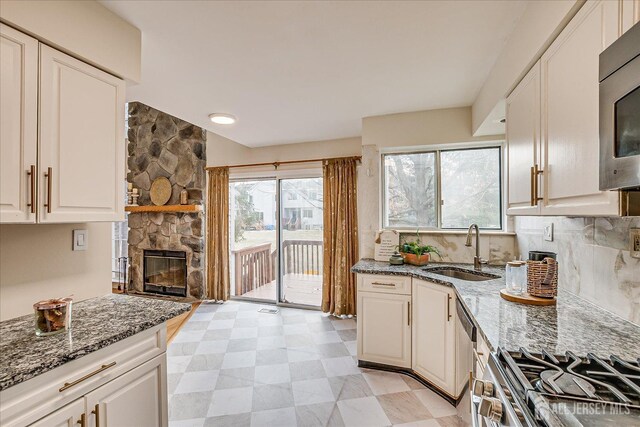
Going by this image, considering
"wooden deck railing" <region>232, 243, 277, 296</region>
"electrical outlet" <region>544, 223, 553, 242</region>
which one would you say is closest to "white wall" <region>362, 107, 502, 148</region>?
"electrical outlet" <region>544, 223, 553, 242</region>

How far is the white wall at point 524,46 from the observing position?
125cm

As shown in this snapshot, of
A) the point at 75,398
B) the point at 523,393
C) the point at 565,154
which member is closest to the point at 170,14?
the point at 75,398

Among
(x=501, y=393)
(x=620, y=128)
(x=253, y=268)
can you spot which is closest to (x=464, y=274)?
(x=501, y=393)

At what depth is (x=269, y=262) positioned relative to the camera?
4742 millimetres

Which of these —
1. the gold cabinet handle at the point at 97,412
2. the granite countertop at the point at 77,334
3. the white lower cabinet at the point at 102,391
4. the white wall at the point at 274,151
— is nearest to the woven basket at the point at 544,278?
the granite countertop at the point at 77,334

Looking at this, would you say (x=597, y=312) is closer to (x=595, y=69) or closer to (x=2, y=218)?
(x=595, y=69)

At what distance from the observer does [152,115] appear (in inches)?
196

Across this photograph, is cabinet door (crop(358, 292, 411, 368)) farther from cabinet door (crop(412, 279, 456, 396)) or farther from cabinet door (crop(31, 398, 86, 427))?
cabinet door (crop(31, 398, 86, 427))

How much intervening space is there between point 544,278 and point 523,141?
0.76 m

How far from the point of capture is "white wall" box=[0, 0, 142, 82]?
48.6 inches

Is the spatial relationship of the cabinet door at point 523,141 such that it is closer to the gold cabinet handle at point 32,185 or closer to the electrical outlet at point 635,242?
the electrical outlet at point 635,242

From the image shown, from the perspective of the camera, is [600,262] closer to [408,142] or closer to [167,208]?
[408,142]

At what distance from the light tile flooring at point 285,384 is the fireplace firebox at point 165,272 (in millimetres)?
1456

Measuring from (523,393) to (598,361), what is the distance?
340 mm
